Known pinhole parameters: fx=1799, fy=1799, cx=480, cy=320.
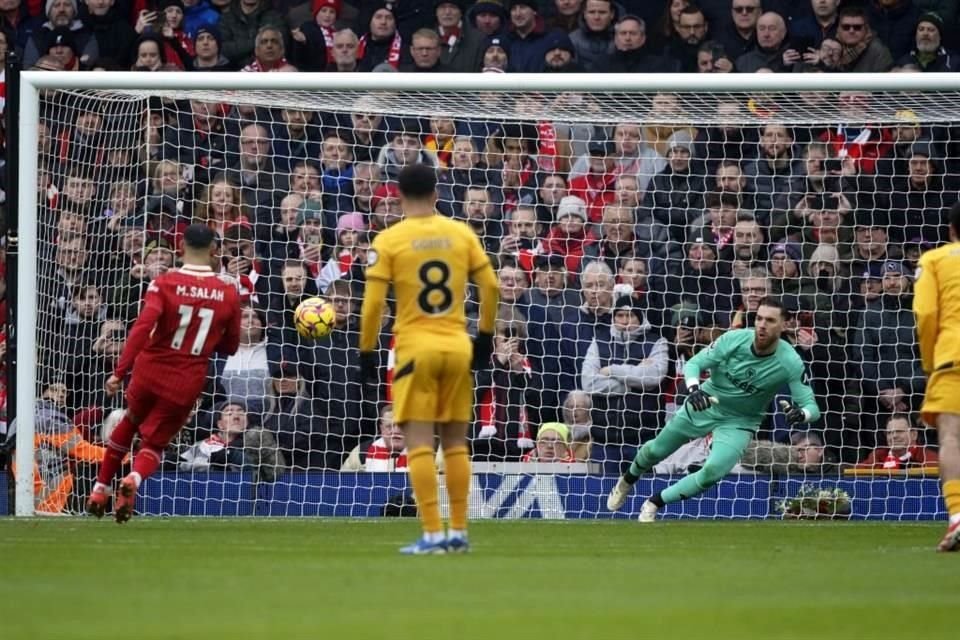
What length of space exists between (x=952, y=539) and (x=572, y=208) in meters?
6.85

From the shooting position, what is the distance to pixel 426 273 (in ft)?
32.8

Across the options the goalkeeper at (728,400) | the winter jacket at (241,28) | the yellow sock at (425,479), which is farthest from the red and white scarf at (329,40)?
the yellow sock at (425,479)

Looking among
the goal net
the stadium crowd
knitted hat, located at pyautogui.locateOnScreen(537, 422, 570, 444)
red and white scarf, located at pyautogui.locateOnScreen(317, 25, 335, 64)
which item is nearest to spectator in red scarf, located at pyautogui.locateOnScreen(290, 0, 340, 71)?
red and white scarf, located at pyautogui.locateOnScreen(317, 25, 335, 64)

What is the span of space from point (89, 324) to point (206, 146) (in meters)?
2.29

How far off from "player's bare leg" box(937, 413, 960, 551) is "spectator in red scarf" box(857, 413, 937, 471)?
537 centimetres

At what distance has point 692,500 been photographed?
16797 millimetres

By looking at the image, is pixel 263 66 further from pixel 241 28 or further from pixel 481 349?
pixel 481 349

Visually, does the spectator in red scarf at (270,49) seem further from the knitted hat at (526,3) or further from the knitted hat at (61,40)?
the knitted hat at (526,3)

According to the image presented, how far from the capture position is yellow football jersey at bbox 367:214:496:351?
999 centimetres

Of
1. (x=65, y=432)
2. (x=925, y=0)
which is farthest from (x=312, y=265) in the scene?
(x=925, y=0)

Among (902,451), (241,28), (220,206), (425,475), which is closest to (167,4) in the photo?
(241,28)

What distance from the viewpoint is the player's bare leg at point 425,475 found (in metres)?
9.91

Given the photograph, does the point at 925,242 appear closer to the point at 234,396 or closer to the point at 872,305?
the point at 872,305

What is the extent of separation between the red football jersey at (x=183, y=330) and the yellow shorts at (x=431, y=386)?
129 inches
